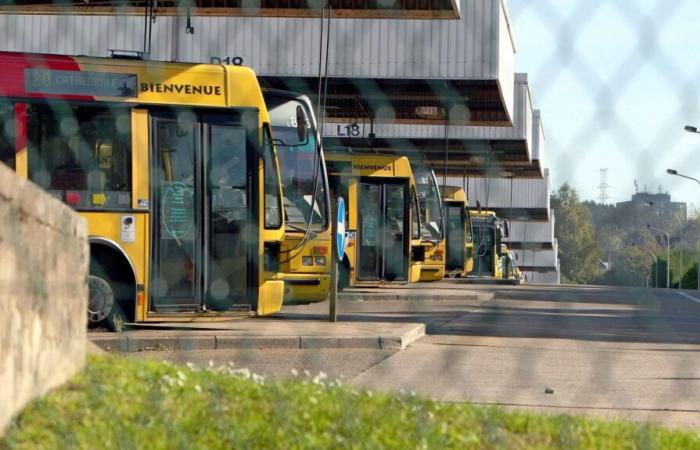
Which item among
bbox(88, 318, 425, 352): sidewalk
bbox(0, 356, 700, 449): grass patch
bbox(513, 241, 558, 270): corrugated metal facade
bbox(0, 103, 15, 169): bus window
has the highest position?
bbox(0, 103, 15, 169): bus window

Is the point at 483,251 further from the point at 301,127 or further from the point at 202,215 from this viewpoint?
the point at 202,215

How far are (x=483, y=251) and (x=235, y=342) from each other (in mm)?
23151

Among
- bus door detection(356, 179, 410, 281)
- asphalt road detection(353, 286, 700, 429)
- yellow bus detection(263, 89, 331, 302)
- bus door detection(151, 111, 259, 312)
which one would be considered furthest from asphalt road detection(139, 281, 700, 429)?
bus door detection(356, 179, 410, 281)

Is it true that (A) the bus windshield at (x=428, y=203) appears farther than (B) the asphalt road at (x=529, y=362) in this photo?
Yes

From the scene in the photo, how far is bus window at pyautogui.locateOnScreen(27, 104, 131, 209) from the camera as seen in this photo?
26.9 feet

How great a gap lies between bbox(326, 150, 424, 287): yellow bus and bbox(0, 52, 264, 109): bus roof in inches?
267

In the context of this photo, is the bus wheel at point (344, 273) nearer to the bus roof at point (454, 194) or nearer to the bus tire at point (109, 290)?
the bus tire at point (109, 290)

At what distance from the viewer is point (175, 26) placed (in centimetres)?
1402

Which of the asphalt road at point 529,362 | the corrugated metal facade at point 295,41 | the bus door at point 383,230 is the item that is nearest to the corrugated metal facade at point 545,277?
the asphalt road at point 529,362

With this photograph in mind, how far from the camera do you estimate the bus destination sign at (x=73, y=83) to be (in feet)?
27.5

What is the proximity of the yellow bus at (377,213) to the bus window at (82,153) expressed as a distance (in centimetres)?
739

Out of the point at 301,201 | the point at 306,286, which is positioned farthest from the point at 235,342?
the point at 306,286

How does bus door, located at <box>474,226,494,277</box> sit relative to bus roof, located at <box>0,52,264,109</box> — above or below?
below

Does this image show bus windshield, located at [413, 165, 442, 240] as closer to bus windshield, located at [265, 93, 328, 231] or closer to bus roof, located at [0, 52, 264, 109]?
bus windshield, located at [265, 93, 328, 231]
